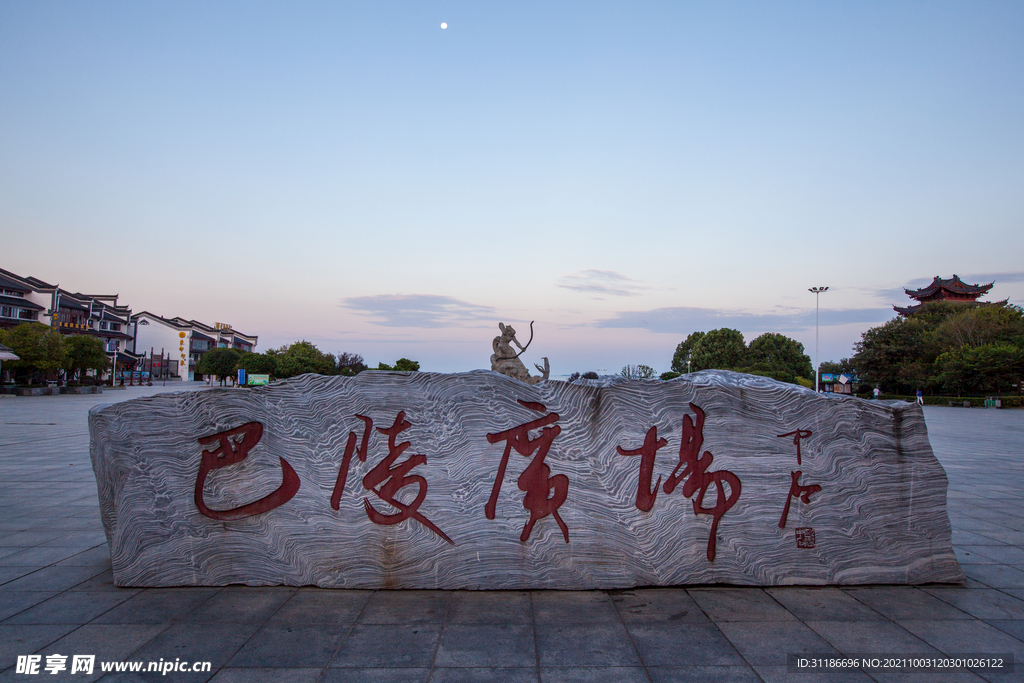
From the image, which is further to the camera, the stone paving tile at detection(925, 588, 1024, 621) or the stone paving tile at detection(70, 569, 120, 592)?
the stone paving tile at detection(70, 569, 120, 592)

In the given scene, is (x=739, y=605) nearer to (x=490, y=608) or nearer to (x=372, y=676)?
(x=490, y=608)

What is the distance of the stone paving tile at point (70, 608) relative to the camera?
3426mm

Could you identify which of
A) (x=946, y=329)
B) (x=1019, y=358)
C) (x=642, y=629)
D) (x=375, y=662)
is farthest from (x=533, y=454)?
(x=946, y=329)

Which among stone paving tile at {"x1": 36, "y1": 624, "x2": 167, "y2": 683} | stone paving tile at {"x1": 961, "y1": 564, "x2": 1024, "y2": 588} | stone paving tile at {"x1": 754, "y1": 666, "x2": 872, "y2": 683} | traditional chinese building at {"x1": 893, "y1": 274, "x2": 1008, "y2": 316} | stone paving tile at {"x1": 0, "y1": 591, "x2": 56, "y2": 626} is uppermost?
traditional chinese building at {"x1": 893, "y1": 274, "x2": 1008, "y2": 316}

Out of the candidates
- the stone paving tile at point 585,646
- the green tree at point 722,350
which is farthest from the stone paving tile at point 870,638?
the green tree at point 722,350

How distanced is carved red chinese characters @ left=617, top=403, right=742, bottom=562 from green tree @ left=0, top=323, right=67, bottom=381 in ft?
115

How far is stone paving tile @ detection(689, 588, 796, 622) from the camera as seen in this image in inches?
140

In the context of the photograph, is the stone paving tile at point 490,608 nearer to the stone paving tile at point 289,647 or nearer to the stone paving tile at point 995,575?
the stone paving tile at point 289,647

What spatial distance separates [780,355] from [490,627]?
48661 mm

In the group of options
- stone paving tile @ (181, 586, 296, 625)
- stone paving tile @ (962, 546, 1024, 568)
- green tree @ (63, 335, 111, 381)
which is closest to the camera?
stone paving tile @ (181, 586, 296, 625)

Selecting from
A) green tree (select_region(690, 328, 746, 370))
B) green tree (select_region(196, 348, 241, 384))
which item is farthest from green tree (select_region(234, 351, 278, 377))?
green tree (select_region(690, 328, 746, 370))

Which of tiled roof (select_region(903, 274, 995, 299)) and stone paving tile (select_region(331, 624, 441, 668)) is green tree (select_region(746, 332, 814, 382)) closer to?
tiled roof (select_region(903, 274, 995, 299))

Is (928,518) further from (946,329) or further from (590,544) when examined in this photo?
(946,329)

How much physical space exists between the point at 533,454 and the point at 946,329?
39257mm
